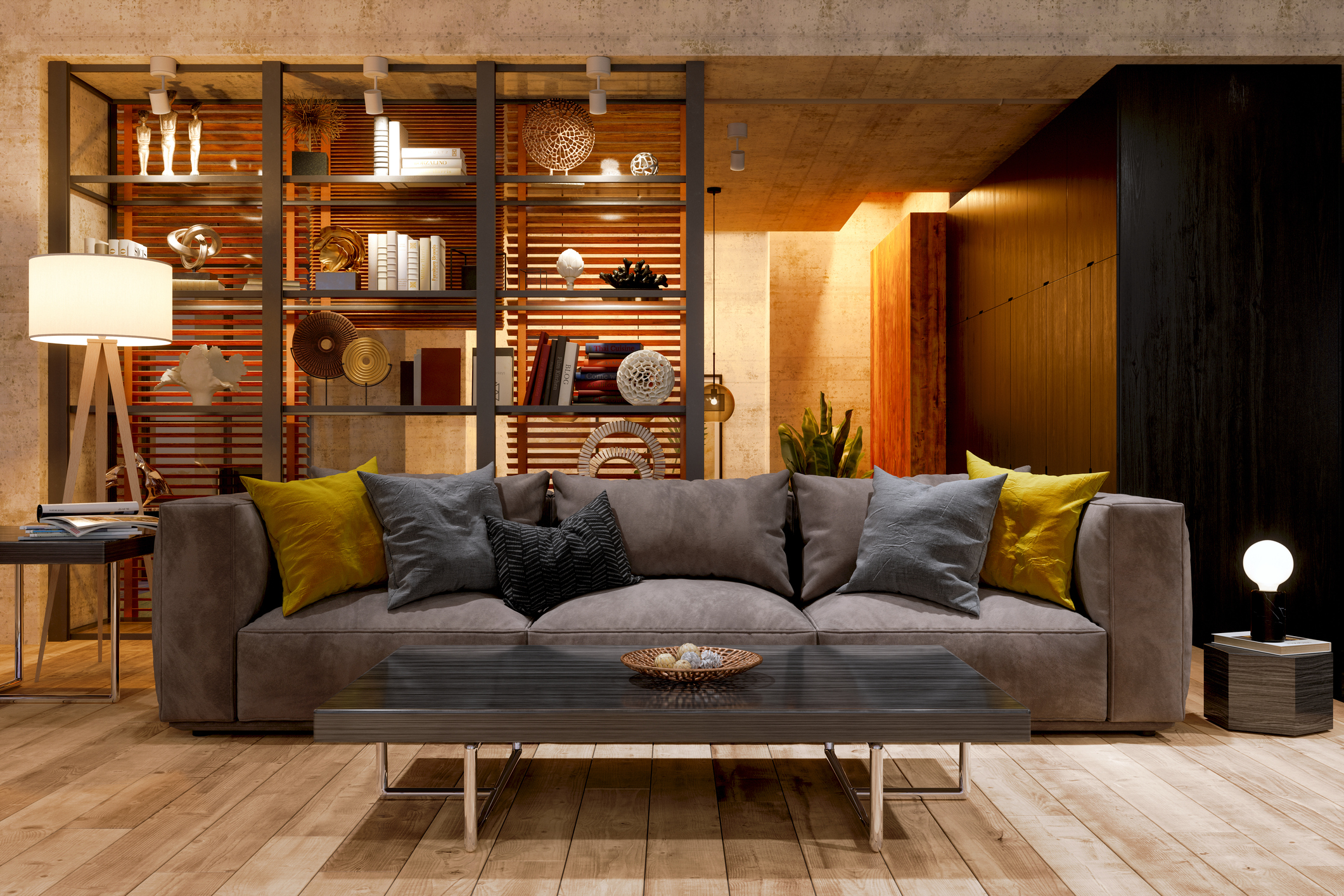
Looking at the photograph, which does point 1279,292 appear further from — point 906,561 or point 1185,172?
point 906,561

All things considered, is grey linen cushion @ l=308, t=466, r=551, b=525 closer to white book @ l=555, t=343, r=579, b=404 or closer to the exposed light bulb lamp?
white book @ l=555, t=343, r=579, b=404

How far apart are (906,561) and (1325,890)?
1.30 meters

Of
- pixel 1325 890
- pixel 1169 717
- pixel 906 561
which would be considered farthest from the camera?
pixel 906 561

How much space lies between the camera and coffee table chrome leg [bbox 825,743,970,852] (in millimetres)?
1946

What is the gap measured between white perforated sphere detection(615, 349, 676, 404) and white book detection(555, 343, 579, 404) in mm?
210

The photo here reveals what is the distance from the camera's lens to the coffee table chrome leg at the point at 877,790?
1.95 meters

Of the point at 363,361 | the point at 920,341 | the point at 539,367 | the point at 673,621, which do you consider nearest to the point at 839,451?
the point at 920,341

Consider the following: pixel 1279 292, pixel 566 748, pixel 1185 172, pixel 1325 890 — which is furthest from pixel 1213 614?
pixel 566 748

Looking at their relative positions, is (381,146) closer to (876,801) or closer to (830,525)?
(830,525)

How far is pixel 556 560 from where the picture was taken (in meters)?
2.90

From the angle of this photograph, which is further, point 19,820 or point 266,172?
point 266,172

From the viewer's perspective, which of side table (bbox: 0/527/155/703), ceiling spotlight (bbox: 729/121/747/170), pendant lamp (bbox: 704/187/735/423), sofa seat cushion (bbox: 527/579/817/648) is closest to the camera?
sofa seat cushion (bbox: 527/579/817/648)

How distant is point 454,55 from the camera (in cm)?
411

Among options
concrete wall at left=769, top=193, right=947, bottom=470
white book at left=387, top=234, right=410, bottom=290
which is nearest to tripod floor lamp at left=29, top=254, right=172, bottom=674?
white book at left=387, top=234, right=410, bottom=290
